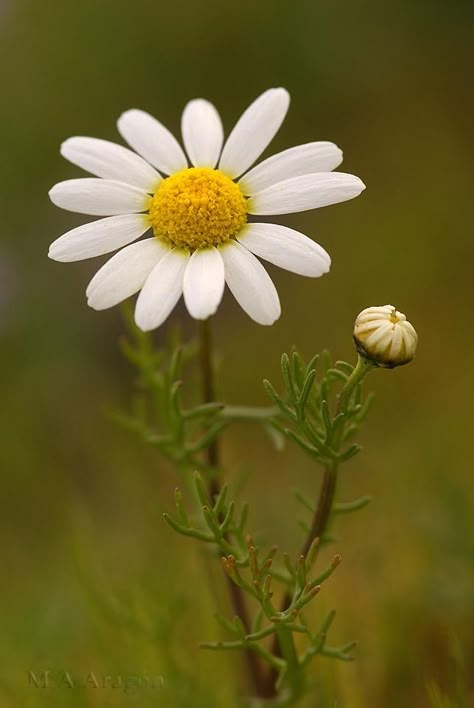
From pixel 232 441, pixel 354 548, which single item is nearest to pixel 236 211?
pixel 354 548

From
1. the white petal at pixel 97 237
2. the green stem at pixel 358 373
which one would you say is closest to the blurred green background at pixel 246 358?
the green stem at pixel 358 373

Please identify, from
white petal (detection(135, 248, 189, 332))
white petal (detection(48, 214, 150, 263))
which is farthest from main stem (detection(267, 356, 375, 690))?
white petal (detection(48, 214, 150, 263))

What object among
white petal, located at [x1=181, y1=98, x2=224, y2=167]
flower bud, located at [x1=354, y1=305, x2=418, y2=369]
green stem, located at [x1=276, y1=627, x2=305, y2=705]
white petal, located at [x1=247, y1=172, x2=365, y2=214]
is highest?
white petal, located at [x1=181, y1=98, x2=224, y2=167]

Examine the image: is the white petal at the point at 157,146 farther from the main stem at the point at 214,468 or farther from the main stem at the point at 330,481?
the main stem at the point at 330,481

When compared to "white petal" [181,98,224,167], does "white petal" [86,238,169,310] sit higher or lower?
lower

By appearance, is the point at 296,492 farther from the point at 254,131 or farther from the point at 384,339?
the point at 254,131

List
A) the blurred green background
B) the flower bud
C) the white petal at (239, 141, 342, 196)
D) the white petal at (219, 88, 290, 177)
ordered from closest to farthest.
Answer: the flower bud, the white petal at (239, 141, 342, 196), the white petal at (219, 88, 290, 177), the blurred green background

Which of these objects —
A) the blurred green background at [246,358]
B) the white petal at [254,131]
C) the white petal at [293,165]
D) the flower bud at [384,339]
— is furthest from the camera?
the blurred green background at [246,358]

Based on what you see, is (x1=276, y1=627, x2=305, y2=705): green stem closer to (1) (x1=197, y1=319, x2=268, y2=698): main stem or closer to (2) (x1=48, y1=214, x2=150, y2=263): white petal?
(1) (x1=197, y1=319, x2=268, y2=698): main stem
